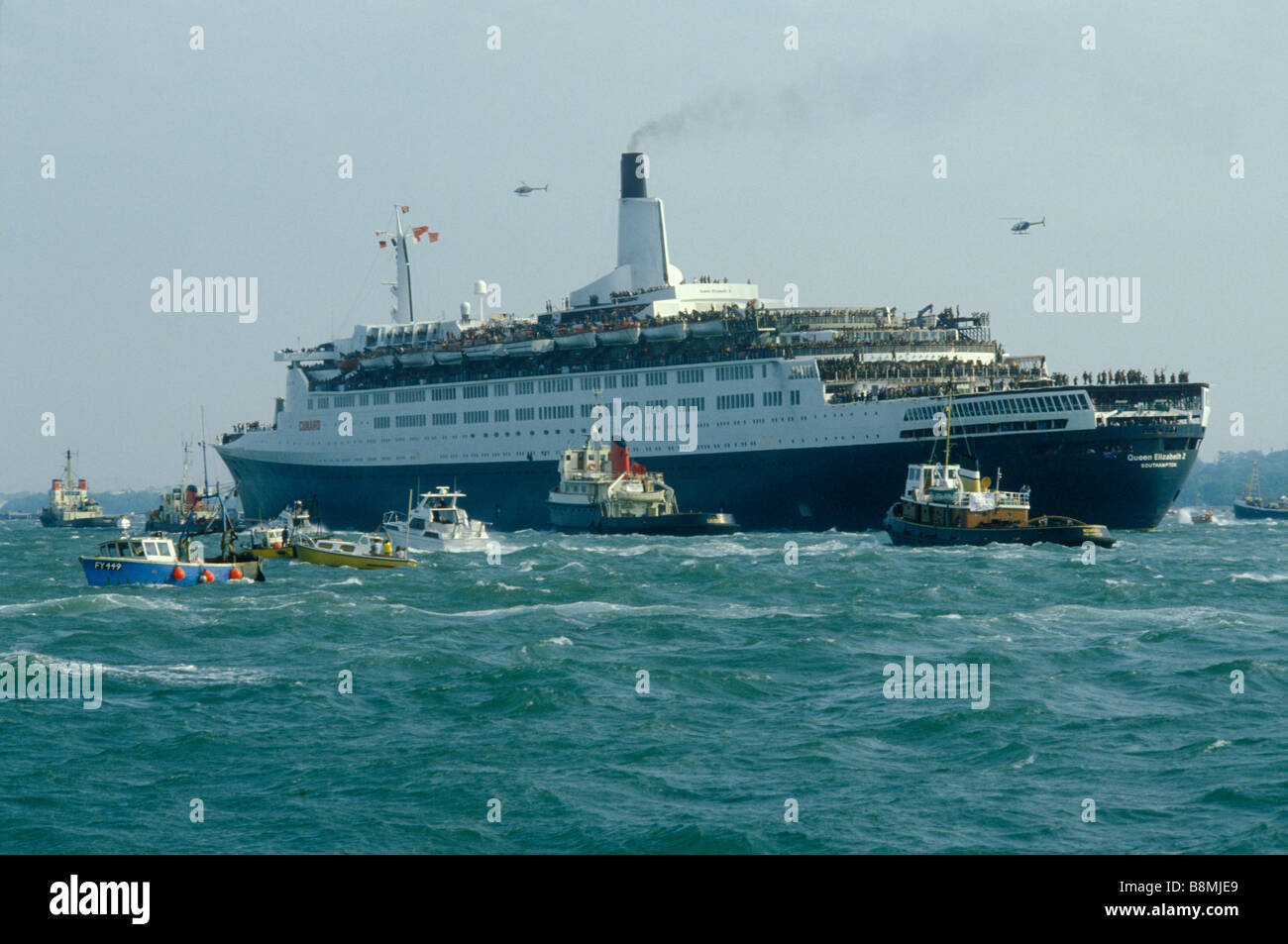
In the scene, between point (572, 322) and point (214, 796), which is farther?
point (572, 322)

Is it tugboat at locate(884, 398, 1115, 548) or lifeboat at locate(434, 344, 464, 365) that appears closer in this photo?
tugboat at locate(884, 398, 1115, 548)

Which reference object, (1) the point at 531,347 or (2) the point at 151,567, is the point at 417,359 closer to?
(1) the point at 531,347

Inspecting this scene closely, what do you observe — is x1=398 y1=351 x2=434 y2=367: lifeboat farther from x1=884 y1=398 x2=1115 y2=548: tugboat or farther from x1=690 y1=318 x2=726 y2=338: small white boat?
Result: x1=884 y1=398 x2=1115 y2=548: tugboat

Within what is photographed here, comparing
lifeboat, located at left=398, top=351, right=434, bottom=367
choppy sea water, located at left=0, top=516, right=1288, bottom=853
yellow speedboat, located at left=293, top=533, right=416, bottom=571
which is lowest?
choppy sea water, located at left=0, top=516, right=1288, bottom=853

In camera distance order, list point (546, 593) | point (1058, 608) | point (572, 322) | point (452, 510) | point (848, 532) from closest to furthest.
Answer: point (1058, 608) < point (546, 593) < point (452, 510) < point (848, 532) < point (572, 322)

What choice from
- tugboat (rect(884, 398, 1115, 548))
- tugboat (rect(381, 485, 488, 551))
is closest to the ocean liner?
tugboat (rect(884, 398, 1115, 548))
